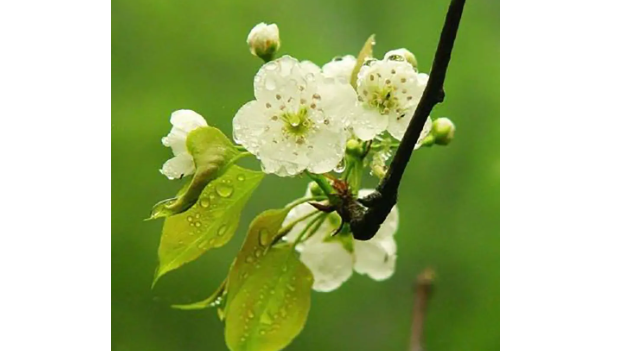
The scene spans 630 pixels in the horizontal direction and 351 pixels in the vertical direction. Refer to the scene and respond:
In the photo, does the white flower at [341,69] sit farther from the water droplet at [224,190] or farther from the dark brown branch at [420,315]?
the dark brown branch at [420,315]

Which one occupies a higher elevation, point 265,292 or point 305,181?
point 305,181

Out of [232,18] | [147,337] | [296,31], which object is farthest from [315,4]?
[147,337]

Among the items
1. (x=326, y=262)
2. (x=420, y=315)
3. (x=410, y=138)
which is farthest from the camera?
(x=420, y=315)

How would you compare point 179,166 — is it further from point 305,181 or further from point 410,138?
point 305,181

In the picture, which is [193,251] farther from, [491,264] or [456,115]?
[456,115]

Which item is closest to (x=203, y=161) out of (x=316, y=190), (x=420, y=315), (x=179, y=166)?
(x=179, y=166)

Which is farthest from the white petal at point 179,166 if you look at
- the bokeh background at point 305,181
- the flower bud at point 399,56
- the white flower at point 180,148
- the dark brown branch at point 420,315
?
the bokeh background at point 305,181

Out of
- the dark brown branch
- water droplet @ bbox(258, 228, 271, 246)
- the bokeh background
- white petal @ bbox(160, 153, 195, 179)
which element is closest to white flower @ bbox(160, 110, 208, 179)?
white petal @ bbox(160, 153, 195, 179)

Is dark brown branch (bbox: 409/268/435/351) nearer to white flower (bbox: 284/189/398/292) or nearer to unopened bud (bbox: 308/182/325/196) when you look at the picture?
white flower (bbox: 284/189/398/292)
